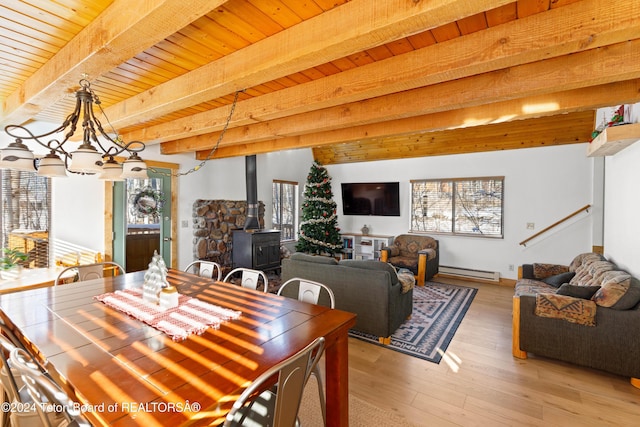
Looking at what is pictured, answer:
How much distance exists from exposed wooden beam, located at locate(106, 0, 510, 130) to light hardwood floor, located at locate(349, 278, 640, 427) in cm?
239

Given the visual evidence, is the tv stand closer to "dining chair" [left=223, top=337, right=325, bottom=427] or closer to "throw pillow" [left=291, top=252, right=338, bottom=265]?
"throw pillow" [left=291, top=252, right=338, bottom=265]

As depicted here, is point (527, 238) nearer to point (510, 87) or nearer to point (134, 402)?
point (510, 87)

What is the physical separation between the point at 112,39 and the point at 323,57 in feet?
3.50

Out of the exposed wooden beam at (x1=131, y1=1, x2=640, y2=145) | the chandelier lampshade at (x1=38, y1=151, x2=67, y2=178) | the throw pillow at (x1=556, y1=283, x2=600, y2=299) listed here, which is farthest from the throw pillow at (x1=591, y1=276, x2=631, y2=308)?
the chandelier lampshade at (x1=38, y1=151, x2=67, y2=178)

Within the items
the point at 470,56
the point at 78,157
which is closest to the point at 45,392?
the point at 78,157

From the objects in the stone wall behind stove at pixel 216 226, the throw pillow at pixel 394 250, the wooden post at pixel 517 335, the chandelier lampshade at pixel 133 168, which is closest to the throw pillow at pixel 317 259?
the wooden post at pixel 517 335

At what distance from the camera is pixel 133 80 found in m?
2.55

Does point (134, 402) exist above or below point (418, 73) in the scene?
below

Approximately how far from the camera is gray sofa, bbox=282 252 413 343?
326 cm

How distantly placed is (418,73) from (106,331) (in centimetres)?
236

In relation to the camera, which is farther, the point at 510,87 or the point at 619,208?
the point at 619,208

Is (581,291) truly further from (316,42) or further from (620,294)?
(316,42)

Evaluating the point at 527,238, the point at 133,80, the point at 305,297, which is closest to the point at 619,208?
the point at 527,238

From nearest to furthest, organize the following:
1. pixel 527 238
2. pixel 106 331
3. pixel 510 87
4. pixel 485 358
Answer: pixel 106 331 < pixel 510 87 < pixel 485 358 < pixel 527 238
